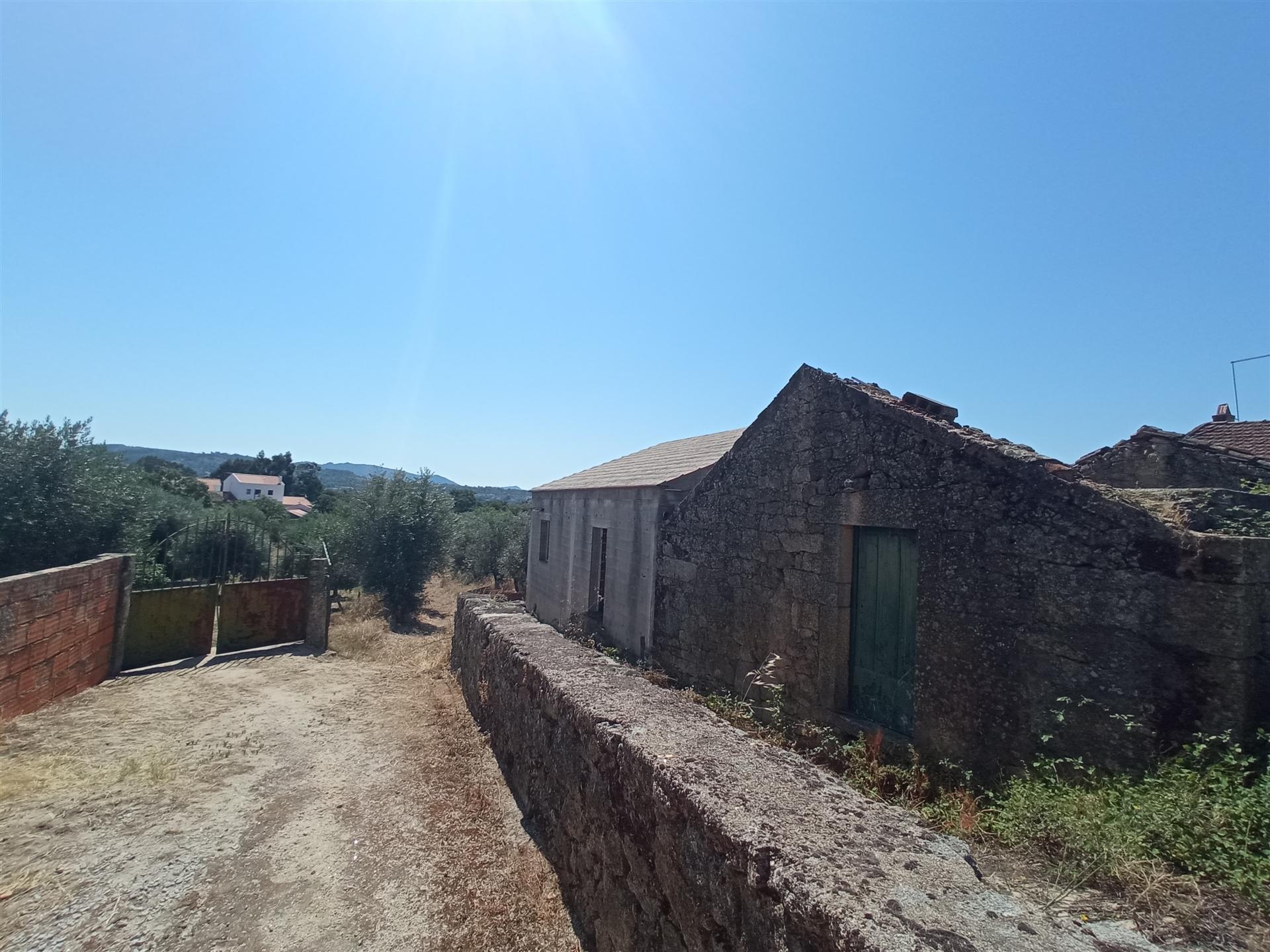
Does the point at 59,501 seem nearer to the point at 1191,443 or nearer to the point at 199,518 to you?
the point at 199,518

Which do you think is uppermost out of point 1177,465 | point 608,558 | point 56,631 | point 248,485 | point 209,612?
point 248,485

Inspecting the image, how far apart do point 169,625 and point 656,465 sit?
8082 mm

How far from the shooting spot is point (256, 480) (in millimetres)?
72438

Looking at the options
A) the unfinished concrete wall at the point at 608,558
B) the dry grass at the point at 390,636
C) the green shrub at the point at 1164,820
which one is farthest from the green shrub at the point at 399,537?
the green shrub at the point at 1164,820

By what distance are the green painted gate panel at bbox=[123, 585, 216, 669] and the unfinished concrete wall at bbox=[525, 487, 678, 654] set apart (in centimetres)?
607

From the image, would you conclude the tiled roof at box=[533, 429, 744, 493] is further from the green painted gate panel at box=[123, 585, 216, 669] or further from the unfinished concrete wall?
the green painted gate panel at box=[123, 585, 216, 669]

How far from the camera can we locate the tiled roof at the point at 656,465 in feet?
31.7

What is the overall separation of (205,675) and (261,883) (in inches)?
245

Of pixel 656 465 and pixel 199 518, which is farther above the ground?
pixel 656 465

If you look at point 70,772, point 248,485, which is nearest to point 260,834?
point 70,772

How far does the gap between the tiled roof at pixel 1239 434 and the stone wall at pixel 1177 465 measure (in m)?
4.96

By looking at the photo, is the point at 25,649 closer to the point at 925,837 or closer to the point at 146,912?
the point at 146,912

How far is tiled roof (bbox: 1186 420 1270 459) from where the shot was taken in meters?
9.76

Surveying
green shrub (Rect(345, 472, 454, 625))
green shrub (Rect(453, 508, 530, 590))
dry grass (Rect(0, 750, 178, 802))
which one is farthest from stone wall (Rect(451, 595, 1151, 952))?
green shrub (Rect(453, 508, 530, 590))
